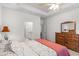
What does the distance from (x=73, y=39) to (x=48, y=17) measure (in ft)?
1.86

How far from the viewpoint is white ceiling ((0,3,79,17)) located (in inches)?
104

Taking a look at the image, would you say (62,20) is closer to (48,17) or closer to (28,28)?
(48,17)

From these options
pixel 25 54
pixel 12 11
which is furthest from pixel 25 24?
pixel 25 54

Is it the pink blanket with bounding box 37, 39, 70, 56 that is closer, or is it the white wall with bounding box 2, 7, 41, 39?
the pink blanket with bounding box 37, 39, 70, 56

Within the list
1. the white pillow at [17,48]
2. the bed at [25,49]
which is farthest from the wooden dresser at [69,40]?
the white pillow at [17,48]

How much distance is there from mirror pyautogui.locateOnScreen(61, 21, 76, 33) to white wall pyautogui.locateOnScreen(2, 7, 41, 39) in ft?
1.36

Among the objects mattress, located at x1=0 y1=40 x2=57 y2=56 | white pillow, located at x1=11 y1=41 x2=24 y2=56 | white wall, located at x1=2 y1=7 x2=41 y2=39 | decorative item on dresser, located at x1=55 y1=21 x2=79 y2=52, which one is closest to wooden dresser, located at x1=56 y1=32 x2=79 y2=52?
decorative item on dresser, located at x1=55 y1=21 x2=79 y2=52

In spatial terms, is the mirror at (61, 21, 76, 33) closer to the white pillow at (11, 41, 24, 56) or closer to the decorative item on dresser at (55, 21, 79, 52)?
the decorative item on dresser at (55, 21, 79, 52)

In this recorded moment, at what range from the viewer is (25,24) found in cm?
272

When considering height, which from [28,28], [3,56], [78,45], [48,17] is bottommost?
[3,56]

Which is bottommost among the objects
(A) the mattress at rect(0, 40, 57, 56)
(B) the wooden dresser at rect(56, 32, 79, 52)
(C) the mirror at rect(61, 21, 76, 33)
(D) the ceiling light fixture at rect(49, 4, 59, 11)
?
(A) the mattress at rect(0, 40, 57, 56)

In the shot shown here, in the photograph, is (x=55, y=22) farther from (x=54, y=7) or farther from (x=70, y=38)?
(x=70, y=38)

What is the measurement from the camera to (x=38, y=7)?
106 inches

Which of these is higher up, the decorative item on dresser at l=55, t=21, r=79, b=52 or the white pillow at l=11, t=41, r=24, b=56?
the decorative item on dresser at l=55, t=21, r=79, b=52
